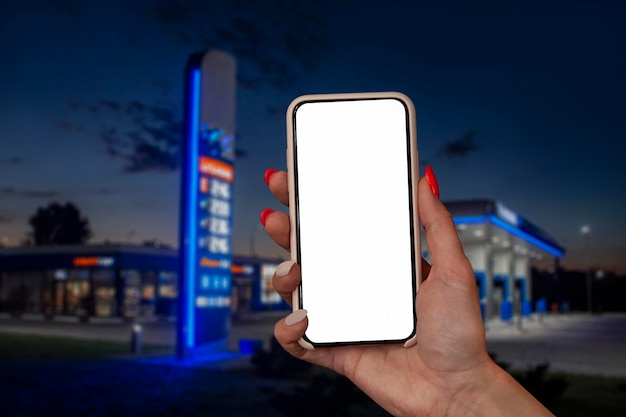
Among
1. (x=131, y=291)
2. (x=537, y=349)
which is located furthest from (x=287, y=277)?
(x=131, y=291)

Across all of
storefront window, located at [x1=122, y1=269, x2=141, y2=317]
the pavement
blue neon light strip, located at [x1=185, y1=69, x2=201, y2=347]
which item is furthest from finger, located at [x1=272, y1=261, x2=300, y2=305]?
storefront window, located at [x1=122, y1=269, x2=141, y2=317]

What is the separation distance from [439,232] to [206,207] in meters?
17.1

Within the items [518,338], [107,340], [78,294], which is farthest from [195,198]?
[78,294]

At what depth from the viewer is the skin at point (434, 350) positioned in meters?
2.72

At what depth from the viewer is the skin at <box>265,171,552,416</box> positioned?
2.72 meters

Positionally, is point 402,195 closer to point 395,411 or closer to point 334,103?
point 334,103

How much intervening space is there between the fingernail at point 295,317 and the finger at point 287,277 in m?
0.07

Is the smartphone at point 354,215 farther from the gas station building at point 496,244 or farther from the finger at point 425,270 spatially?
the gas station building at point 496,244

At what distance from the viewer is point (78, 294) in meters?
46.3

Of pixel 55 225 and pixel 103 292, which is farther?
pixel 55 225

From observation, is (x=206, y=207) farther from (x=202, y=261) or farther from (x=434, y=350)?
(x=434, y=350)

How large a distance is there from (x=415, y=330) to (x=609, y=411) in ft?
34.0

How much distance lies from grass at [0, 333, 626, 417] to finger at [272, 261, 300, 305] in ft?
28.9

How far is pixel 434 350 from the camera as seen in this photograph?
9.12 feet
